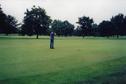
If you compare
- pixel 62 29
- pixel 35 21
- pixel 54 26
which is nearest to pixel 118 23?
pixel 62 29

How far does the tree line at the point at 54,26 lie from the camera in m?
92.5

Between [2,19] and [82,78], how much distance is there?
8085 centimetres

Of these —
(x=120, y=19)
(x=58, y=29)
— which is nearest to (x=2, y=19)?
(x=120, y=19)

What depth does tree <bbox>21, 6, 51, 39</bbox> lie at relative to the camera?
92.4 metres

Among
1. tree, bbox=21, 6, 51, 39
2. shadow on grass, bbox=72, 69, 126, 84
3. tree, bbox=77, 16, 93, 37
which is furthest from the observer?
tree, bbox=77, 16, 93, 37

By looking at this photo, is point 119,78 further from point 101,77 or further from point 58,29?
point 58,29

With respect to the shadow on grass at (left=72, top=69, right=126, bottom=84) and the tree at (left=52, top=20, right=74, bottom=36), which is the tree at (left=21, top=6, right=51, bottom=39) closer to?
the tree at (left=52, top=20, right=74, bottom=36)

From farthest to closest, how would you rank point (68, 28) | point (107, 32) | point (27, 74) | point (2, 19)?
1. point (68, 28)
2. point (107, 32)
3. point (2, 19)
4. point (27, 74)

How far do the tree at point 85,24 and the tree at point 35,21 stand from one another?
132 feet

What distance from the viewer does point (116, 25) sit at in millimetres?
119188

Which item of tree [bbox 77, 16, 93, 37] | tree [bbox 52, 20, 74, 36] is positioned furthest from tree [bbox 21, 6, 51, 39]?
tree [bbox 52, 20, 74, 36]

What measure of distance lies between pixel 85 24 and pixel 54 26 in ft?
114

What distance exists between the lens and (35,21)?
92688 mm

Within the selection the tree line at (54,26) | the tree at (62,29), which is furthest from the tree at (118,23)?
the tree at (62,29)
